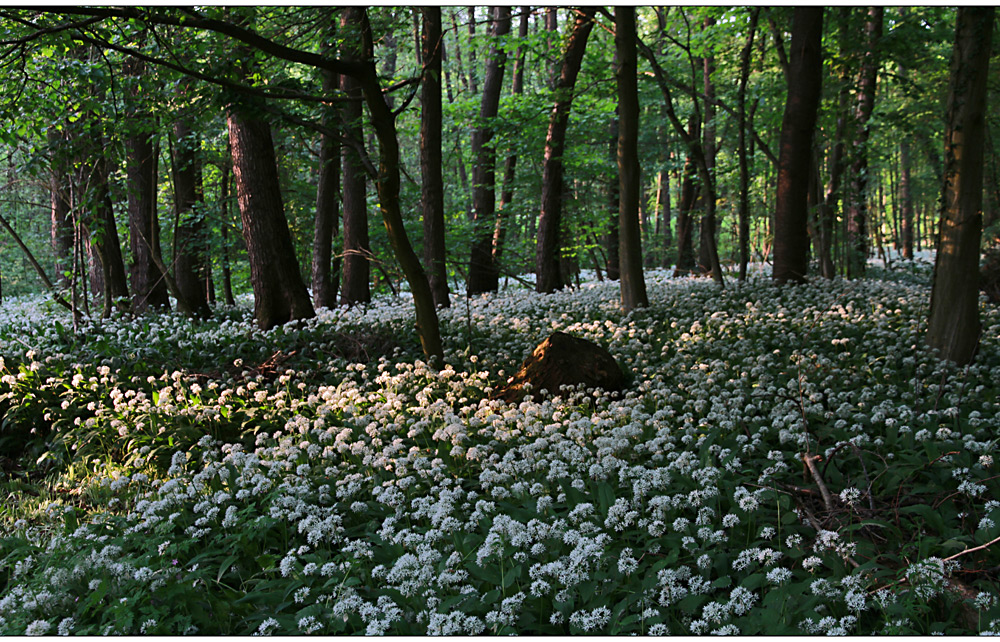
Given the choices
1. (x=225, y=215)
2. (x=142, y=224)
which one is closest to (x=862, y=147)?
(x=225, y=215)

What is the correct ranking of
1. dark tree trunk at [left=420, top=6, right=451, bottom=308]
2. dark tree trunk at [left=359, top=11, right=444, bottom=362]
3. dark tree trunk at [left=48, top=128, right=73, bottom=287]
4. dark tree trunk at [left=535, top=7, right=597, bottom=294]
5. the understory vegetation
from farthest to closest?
1. dark tree trunk at [left=535, top=7, right=597, bottom=294]
2. dark tree trunk at [left=420, top=6, right=451, bottom=308]
3. dark tree trunk at [left=48, top=128, right=73, bottom=287]
4. dark tree trunk at [left=359, top=11, right=444, bottom=362]
5. the understory vegetation

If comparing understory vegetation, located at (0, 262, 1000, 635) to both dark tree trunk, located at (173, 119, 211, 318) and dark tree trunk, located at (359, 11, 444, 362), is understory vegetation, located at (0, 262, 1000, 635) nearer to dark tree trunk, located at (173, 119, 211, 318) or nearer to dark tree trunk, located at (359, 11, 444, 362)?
dark tree trunk, located at (359, 11, 444, 362)

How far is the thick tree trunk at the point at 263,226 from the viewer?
359 inches

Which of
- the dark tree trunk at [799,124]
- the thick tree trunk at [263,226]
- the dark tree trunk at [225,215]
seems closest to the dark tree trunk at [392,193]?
the thick tree trunk at [263,226]

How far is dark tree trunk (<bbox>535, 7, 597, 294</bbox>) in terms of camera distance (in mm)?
11742

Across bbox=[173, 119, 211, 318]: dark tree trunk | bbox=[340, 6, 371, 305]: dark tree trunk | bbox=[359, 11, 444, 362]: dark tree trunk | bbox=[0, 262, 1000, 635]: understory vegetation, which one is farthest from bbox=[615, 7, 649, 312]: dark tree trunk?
bbox=[173, 119, 211, 318]: dark tree trunk

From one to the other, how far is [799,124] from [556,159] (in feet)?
15.3

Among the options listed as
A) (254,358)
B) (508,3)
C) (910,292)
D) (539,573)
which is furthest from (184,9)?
(508,3)

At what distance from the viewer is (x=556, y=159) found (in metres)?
12.5

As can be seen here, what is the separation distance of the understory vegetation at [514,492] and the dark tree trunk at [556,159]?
5683 mm

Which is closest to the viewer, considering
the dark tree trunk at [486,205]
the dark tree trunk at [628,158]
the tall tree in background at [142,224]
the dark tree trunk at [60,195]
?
the dark tree trunk at [60,195]

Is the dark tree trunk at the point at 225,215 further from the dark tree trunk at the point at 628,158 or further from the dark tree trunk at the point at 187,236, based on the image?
the dark tree trunk at the point at 628,158

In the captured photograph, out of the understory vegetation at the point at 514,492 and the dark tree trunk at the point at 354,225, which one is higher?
the dark tree trunk at the point at 354,225

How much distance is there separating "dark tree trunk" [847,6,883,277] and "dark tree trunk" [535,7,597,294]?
515 cm
